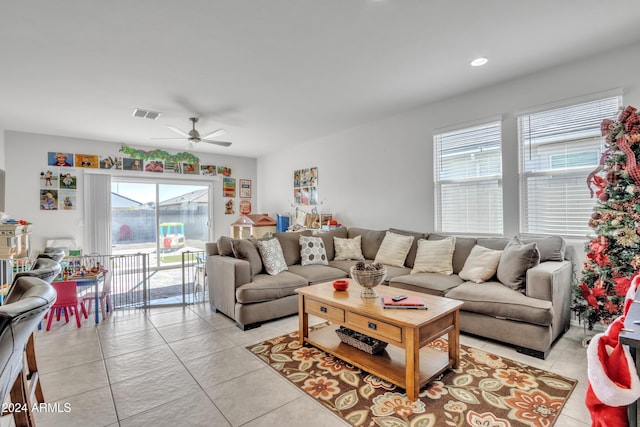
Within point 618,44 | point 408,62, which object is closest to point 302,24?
point 408,62

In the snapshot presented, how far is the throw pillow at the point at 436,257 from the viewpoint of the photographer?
3577 mm

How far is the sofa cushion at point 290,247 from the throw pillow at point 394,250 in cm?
109

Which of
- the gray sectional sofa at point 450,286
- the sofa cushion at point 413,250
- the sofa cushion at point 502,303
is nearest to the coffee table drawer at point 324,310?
the gray sectional sofa at point 450,286

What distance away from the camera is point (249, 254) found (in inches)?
144

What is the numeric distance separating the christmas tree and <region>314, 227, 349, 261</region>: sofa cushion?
2833 mm

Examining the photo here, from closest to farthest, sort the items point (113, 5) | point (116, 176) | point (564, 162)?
point (113, 5) → point (564, 162) → point (116, 176)

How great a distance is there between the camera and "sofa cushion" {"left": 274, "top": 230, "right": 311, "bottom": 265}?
4.23 m

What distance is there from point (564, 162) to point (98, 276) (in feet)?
17.0

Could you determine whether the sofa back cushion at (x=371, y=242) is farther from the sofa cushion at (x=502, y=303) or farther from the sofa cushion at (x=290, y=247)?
the sofa cushion at (x=502, y=303)

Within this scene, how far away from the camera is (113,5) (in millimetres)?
2145

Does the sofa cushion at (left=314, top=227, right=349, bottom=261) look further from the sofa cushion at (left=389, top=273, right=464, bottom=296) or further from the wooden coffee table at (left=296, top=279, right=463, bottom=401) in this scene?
the wooden coffee table at (left=296, top=279, right=463, bottom=401)

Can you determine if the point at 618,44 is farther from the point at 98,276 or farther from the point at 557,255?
the point at 98,276

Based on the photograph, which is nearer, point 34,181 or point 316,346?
point 316,346

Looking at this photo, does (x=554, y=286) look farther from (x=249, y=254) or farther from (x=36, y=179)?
(x=36, y=179)
